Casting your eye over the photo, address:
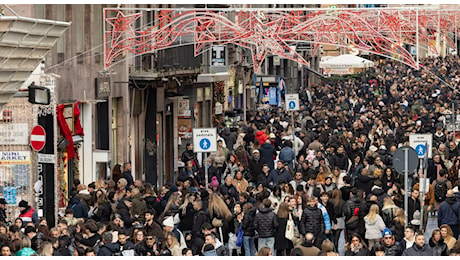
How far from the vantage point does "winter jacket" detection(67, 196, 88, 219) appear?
2333 centimetres

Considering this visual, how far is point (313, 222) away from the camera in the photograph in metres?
22.6

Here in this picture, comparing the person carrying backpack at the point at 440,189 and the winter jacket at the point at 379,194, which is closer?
the winter jacket at the point at 379,194

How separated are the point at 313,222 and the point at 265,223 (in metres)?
0.79

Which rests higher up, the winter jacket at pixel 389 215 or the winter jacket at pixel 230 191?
the winter jacket at pixel 230 191

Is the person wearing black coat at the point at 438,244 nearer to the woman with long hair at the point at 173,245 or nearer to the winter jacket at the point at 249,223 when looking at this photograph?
the woman with long hair at the point at 173,245

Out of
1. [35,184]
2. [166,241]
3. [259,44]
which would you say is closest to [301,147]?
[259,44]

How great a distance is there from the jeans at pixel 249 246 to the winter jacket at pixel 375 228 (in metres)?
1.77

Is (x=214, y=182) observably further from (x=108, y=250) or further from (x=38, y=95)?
(x=108, y=250)

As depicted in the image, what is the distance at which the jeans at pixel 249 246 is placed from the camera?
2253 cm

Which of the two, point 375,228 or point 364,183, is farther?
point 364,183

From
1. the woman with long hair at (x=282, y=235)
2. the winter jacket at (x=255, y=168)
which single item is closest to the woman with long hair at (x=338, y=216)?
the woman with long hair at (x=282, y=235)

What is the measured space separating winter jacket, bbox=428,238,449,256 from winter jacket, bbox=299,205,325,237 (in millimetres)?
3167

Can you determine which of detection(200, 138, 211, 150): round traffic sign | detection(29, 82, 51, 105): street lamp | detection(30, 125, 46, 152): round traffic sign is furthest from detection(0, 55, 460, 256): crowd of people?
detection(29, 82, 51, 105): street lamp

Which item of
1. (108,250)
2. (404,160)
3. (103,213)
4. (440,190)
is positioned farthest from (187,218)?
(440,190)
